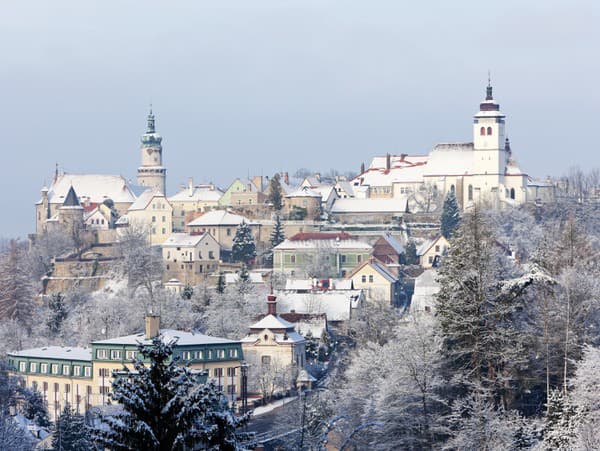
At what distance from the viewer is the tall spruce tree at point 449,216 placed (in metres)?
100

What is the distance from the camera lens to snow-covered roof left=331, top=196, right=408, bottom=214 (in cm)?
10731

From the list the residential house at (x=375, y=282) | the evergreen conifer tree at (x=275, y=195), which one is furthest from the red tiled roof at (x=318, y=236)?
the residential house at (x=375, y=282)

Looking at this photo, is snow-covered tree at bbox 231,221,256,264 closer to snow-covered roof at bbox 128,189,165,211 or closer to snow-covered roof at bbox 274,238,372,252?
snow-covered roof at bbox 274,238,372,252

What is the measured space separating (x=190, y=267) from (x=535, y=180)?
1211 inches

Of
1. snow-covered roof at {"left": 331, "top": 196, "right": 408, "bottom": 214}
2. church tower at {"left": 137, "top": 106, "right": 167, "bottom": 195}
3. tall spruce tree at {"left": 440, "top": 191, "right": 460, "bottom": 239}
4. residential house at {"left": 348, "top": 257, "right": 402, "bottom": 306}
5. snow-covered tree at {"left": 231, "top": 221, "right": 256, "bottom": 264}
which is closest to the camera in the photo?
residential house at {"left": 348, "top": 257, "right": 402, "bottom": 306}

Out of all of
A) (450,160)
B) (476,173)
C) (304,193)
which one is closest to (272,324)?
(304,193)

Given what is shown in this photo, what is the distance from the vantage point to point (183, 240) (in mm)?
99562

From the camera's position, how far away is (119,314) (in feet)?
272

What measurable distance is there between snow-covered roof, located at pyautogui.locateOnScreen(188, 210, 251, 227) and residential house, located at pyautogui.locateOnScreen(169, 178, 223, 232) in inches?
307

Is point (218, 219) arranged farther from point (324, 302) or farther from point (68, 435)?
point (68, 435)

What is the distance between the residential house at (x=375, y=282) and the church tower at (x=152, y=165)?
5510 centimetres

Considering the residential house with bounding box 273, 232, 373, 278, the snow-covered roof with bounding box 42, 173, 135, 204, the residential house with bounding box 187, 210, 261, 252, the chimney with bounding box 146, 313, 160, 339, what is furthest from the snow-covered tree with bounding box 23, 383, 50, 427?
the snow-covered roof with bounding box 42, 173, 135, 204

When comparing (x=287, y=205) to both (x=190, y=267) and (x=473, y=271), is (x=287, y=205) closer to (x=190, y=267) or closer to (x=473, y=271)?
(x=190, y=267)

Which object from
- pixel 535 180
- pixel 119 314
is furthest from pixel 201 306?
pixel 535 180
